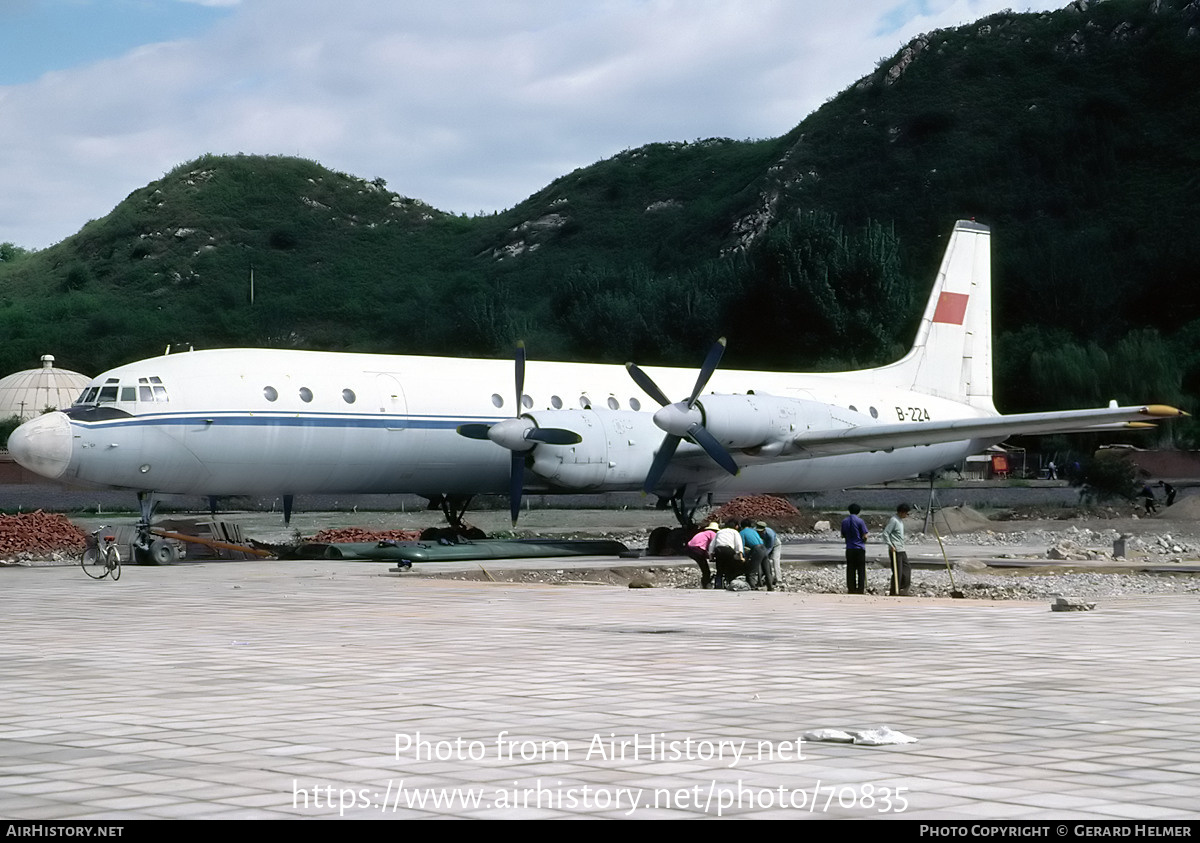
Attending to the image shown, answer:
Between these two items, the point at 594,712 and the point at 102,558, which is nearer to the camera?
the point at 594,712

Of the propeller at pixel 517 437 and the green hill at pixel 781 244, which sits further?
the green hill at pixel 781 244

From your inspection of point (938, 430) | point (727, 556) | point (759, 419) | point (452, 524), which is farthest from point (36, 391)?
point (727, 556)

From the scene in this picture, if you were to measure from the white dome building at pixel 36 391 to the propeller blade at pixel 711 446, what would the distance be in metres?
68.9

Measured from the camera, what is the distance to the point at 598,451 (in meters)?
30.1

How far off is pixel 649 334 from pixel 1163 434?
99.1 feet

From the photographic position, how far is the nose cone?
25375 millimetres

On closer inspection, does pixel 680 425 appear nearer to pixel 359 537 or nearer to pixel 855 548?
pixel 855 548

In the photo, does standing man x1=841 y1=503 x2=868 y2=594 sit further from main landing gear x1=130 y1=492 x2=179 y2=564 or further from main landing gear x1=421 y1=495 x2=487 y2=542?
main landing gear x1=130 y1=492 x2=179 y2=564

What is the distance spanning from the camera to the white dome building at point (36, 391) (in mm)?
90188

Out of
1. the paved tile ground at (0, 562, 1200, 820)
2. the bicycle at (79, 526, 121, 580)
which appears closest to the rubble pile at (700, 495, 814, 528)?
the bicycle at (79, 526, 121, 580)

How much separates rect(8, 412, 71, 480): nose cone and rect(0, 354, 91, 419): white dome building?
67485 millimetres

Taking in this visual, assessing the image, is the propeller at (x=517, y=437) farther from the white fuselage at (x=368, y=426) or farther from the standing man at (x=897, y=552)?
the standing man at (x=897, y=552)

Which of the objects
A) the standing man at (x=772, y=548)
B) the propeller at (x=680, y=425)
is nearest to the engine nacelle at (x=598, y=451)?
the propeller at (x=680, y=425)

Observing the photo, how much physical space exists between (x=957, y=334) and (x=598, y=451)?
14948mm
